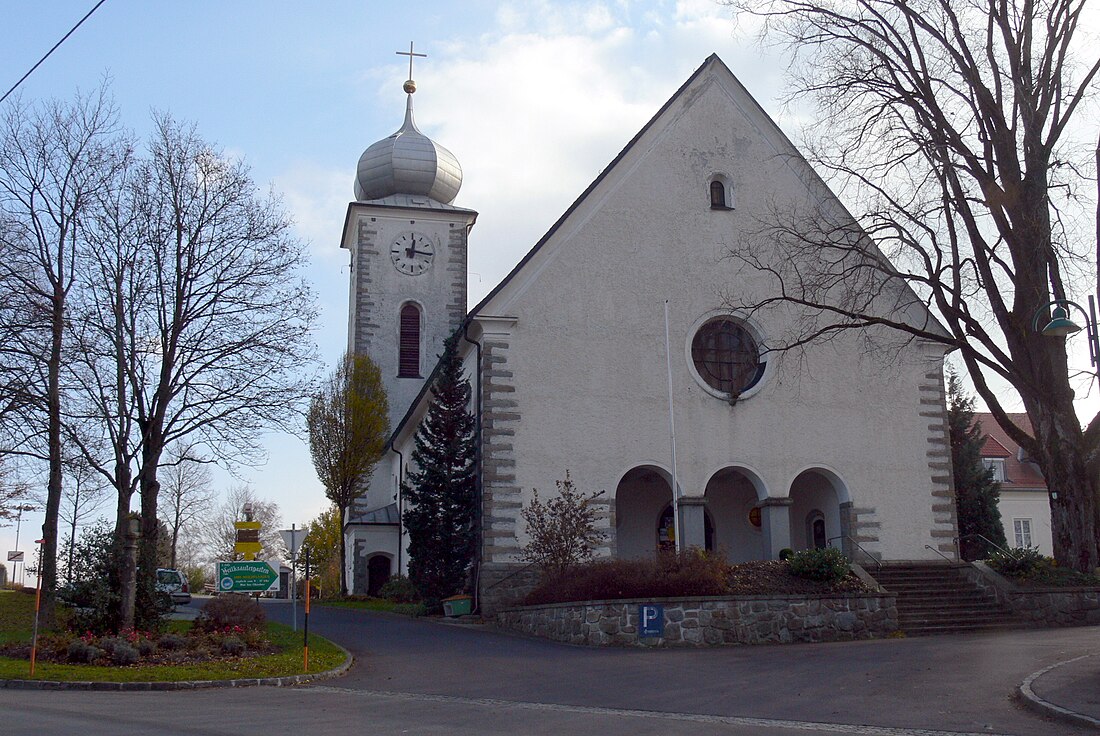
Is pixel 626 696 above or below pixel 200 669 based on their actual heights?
below

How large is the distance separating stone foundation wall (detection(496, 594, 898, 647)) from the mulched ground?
0.35 metres

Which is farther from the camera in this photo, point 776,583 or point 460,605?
point 460,605

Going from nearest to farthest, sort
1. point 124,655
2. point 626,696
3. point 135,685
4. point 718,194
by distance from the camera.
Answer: point 626,696, point 135,685, point 124,655, point 718,194

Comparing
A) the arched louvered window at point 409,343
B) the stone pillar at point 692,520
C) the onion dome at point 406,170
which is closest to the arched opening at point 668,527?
the stone pillar at point 692,520

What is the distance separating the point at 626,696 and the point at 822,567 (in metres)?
9.42

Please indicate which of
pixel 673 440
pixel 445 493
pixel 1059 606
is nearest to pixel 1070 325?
pixel 1059 606

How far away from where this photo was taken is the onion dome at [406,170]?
162ft

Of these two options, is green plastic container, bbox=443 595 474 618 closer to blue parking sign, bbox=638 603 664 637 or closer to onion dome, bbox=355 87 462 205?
blue parking sign, bbox=638 603 664 637

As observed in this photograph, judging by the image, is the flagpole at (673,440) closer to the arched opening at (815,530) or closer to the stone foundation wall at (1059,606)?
the arched opening at (815,530)

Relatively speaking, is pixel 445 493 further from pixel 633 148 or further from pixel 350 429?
pixel 350 429

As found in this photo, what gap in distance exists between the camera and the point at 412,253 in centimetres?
4791

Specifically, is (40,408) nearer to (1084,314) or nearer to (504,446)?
Answer: (504,446)

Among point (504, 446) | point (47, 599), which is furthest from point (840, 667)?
point (47, 599)

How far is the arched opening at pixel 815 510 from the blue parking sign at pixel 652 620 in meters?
9.31
